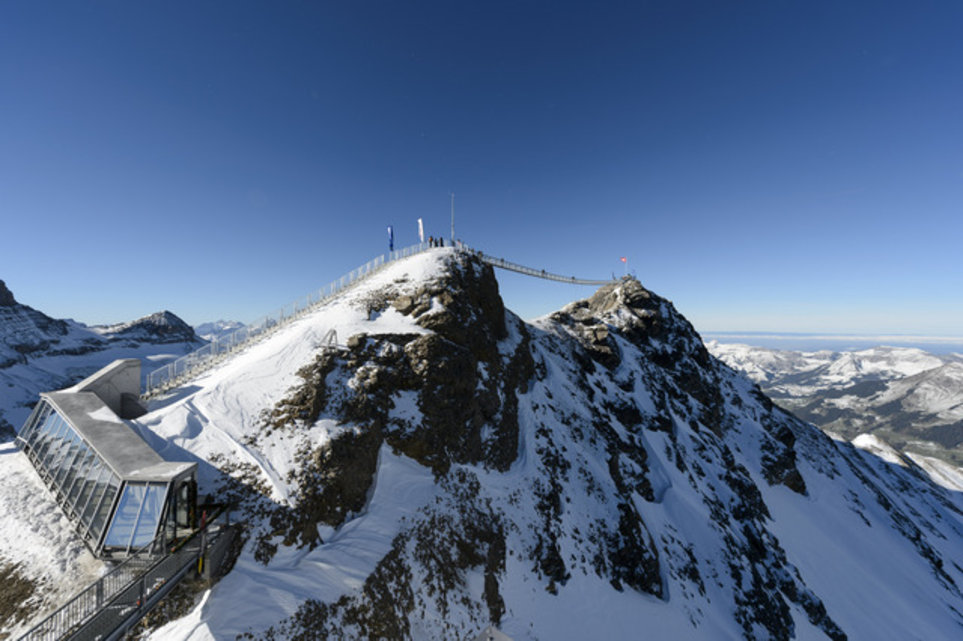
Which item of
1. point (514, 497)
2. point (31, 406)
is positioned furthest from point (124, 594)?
point (31, 406)

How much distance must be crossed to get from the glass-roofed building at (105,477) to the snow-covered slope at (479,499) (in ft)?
8.25

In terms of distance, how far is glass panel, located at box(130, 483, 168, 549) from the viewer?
1200 cm

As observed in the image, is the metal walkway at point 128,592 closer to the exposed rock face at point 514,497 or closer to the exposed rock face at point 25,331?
the exposed rock face at point 514,497

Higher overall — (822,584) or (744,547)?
(744,547)

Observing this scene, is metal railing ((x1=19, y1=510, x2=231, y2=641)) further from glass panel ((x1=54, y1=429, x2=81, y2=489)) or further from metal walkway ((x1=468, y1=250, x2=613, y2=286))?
metal walkway ((x1=468, y1=250, x2=613, y2=286))

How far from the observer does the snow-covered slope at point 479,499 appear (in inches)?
609

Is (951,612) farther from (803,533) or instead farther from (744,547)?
(744,547)

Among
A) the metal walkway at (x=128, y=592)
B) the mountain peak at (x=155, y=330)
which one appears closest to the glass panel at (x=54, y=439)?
the metal walkway at (x=128, y=592)

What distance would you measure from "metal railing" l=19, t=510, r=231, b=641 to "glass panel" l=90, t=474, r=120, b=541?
2504 mm

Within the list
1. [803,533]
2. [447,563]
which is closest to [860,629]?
[803,533]

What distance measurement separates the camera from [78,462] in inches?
575

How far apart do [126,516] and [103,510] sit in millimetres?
1436

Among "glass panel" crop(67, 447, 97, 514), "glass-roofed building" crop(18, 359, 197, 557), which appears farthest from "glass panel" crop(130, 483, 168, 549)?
"glass panel" crop(67, 447, 97, 514)

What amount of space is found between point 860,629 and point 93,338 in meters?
229
